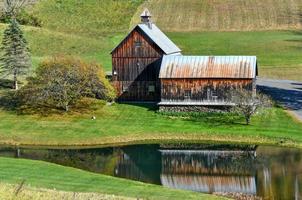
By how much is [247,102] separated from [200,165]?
10943 mm

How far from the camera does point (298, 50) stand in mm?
92062

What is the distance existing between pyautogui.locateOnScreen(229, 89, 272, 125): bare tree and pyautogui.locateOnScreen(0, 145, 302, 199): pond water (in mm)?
5219

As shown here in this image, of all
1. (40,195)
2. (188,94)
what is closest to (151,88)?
(188,94)

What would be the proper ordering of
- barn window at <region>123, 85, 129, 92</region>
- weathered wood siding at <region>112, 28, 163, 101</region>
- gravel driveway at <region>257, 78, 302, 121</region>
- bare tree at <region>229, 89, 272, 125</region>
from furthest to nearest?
barn window at <region>123, 85, 129, 92</region>, weathered wood siding at <region>112, 28, 163, 101</region>, gravel driveway at <region>257, 78, 302, 121</region>, bare tree at <region>229, 89, 272, 125</region>

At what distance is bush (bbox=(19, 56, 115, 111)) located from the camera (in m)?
60.5

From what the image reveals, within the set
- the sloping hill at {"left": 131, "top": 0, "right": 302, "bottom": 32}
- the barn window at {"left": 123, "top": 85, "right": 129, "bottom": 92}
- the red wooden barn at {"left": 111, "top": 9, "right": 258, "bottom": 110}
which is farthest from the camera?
the sloping hill at {"left": 131, "top": 0, "right": 302, "bottom": 32}

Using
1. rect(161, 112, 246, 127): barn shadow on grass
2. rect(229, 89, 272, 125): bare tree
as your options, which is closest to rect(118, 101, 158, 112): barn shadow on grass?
rect(161, 112, 246, 127): barn shadow on grass

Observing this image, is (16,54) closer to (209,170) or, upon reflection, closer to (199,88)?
(199,88)

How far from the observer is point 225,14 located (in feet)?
376

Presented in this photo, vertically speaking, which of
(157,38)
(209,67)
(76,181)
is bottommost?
(76,181)

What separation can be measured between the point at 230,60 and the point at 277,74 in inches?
771

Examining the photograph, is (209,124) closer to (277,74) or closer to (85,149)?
(85,149)

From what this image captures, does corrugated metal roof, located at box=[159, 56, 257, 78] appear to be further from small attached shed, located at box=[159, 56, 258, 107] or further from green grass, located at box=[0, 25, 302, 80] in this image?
green grass, located at box=[0, 25, 302, 80]

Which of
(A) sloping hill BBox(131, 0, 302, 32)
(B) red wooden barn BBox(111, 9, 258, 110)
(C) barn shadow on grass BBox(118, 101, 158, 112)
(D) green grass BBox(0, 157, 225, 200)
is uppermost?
(A) sloping hill BBox(131, 0, 302, 32)
